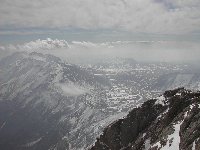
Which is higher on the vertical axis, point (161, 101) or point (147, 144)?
point (161, 101)

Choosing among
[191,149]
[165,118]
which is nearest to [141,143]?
[165,118]

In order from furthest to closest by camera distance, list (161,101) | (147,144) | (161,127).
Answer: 1. (161,101)
2. (161,127)
3. (147,144)

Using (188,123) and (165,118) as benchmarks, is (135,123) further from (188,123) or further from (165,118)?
(188,123)

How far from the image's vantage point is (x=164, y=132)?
9656 cm

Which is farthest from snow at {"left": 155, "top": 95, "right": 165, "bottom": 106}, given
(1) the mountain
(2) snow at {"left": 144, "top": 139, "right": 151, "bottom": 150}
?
(2) snow at {"left": 144, "top": 139, "right": 151, "bottom": 150}

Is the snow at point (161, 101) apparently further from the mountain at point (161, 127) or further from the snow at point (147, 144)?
the snow at point (147, 144)

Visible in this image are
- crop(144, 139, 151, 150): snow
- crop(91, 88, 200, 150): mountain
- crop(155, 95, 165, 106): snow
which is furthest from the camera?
crop(155, 95, 165, 106): snow

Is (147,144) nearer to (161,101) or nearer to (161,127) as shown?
(161,127)

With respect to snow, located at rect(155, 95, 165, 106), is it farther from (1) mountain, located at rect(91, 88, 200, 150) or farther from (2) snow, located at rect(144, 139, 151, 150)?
(2) snow, located at rect(144, 139, 151, 150)

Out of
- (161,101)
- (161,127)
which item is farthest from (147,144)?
(161,101)

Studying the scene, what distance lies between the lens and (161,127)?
4289 inches

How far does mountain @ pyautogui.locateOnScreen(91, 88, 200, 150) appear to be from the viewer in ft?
278

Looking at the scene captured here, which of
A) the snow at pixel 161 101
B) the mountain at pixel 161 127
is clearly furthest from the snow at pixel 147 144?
the snow at pixel 161 101

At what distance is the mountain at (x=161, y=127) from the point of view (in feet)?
278
